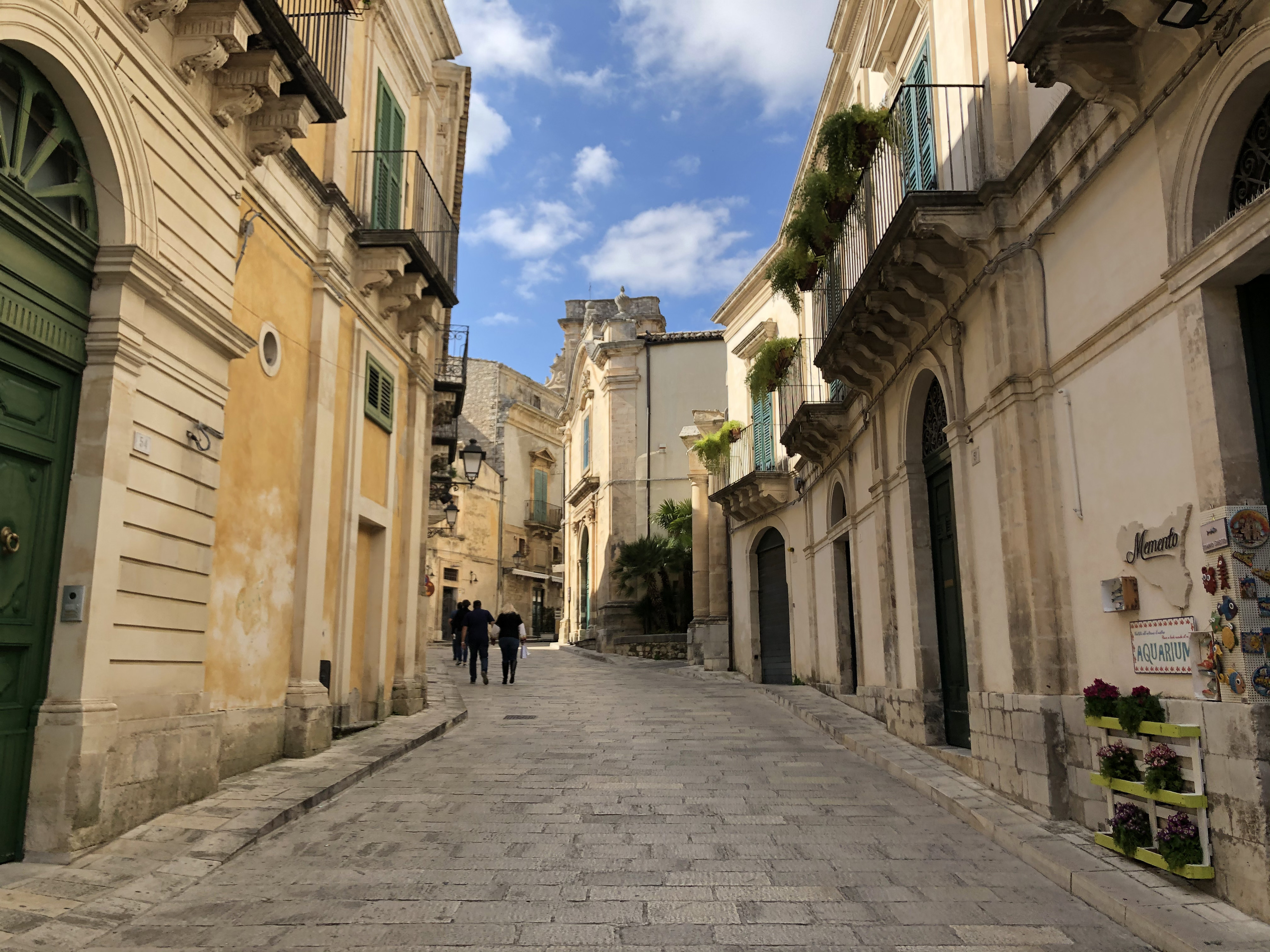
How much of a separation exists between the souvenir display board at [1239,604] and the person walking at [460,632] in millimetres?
16190

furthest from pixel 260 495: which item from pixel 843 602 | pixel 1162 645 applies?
pixel 843 602

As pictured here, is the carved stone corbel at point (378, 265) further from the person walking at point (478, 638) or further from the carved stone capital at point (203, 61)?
the person walking at point (478, 638)

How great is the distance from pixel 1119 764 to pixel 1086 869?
65cm

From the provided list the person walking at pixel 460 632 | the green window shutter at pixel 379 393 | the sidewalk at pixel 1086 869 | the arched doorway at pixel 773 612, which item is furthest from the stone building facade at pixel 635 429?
the sidewalk at pixel 1086 869

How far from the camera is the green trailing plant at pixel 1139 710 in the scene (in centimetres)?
536

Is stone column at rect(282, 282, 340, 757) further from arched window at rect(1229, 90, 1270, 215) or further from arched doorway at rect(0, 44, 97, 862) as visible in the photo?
arched window at rect(1229, 90, 1270, 215)

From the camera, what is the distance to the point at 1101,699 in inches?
232

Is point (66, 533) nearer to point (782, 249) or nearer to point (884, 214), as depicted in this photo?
point (884, 214)

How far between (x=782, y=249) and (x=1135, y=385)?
1280 centimetres

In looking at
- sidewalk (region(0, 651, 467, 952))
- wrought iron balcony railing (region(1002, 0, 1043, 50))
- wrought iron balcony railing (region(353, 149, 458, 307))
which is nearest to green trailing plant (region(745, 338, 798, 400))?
wrought iron balcony railing (region(353, 149, 458, 307))

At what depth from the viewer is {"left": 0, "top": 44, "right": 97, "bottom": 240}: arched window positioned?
5.27 meters

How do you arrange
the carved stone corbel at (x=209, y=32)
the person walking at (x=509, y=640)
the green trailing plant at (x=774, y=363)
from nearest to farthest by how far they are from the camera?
the carved stone corbel at (x=209, y=32) < the green trailing plant at (x=774, y=363) < the person walking at (x=509, y=640)

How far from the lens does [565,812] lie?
7.05 m

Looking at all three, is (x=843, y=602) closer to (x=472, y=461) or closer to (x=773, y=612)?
(x=773, y=612)
